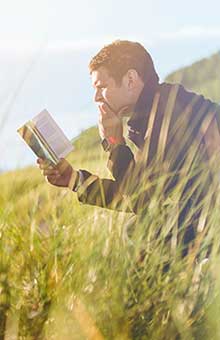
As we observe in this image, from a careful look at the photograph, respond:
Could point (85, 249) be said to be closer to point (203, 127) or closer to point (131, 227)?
point (131, 227)

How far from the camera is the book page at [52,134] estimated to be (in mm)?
1708

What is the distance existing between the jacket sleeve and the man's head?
201 mm

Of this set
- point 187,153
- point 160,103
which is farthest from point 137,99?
point 187,153

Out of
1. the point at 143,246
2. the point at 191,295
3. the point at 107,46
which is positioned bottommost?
the point at 191,295

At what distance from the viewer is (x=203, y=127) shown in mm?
1920

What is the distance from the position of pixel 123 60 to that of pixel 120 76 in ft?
0.13

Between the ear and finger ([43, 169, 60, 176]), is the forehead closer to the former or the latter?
the ear

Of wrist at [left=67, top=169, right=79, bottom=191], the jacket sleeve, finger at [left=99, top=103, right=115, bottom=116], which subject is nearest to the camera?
the jacket sleeve

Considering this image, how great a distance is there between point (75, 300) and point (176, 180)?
0.44m

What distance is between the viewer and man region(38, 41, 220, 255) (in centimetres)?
168

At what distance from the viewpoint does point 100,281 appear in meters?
1.41

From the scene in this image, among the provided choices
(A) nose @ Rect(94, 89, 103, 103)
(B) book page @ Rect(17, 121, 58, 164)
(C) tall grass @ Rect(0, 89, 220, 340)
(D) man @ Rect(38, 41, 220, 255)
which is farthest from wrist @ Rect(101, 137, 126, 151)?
(C) tall grass @ Rect(0, 89, 220, 340)

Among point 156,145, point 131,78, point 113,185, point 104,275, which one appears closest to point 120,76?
point 131,78

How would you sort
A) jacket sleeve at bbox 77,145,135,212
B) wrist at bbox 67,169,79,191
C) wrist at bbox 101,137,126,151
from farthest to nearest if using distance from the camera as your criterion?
wrist at bbox 101,137,126,151 < wrist at bbox 67,169,79,191 < jacket sleeve at bbox 77,145,135,212
